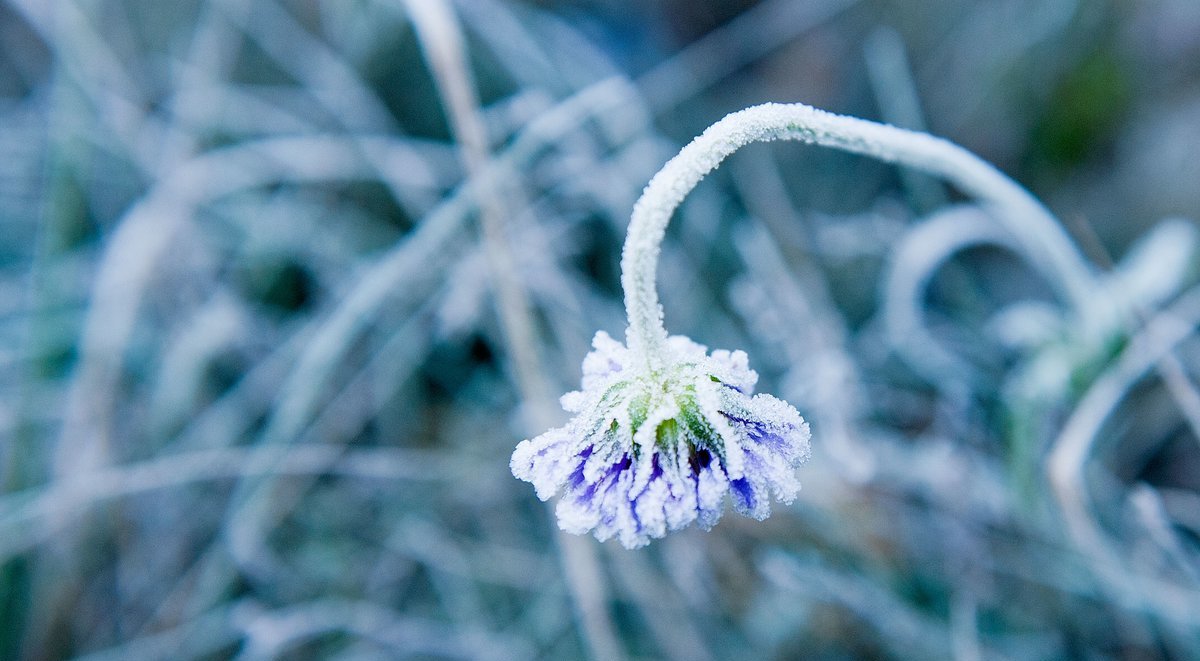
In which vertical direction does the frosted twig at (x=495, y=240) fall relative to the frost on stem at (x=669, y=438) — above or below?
above

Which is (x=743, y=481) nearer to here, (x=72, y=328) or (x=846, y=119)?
(x=846, y=119)

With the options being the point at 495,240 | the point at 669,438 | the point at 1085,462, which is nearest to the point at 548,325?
the point at 495,240

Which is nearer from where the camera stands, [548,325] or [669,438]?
[669,438]

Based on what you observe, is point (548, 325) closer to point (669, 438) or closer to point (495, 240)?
point (495, 240)

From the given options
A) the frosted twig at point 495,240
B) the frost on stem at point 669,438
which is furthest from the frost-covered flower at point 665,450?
the frosted twig at point 495,240

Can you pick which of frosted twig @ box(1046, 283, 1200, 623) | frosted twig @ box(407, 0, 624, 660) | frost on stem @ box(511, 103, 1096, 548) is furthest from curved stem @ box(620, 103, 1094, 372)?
frosted twig @ box(407, 0, 624, 660)

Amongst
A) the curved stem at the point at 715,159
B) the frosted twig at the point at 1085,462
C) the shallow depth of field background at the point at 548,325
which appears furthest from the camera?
the shallow depth of field background at the point at 548,325

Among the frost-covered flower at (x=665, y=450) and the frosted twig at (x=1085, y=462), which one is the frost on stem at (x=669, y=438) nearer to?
the frost-covered flower at (x=665, y=450)
